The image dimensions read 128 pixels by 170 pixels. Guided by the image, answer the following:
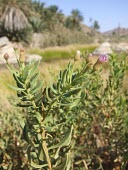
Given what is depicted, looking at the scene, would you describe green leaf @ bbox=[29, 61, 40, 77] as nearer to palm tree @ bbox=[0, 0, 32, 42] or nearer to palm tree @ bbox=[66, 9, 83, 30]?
palm tree @ bbox=[0, 0, 32, 42]

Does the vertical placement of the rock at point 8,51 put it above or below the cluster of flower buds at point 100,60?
below

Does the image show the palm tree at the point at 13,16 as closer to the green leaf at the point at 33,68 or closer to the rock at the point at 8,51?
the rock at the point at 8,51

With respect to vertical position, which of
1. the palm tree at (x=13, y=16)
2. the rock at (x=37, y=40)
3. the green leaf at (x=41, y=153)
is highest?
the palm tree at (x=13, y=16)

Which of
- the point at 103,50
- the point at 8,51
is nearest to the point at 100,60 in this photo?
the point at 103,50

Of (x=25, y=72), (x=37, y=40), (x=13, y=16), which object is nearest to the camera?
(x=25, y=72)

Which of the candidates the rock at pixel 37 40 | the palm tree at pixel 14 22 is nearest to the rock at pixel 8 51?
the palm tree at pixel 14 22

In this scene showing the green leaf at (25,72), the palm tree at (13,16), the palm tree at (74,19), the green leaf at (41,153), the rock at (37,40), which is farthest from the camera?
the palm tree at (74,19)

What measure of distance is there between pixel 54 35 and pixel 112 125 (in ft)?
102

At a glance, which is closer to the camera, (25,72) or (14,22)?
(25,72)

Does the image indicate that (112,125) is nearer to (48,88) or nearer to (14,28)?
(48,88)

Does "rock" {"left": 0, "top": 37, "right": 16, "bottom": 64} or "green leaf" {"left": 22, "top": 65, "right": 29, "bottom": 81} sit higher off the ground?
"green leaf" {"left": 22, "top": 65, "right": 29, "bottom": 81}

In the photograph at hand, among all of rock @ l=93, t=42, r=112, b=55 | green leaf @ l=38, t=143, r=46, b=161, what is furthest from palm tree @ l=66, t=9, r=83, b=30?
green leaf @ l=38, t=143, r=46, b=161

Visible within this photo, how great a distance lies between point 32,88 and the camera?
2.82ft

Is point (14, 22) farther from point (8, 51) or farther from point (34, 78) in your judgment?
point (34, 78)
